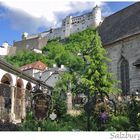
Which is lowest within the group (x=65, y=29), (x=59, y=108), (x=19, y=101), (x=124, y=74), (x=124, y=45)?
(x=59, y=108)

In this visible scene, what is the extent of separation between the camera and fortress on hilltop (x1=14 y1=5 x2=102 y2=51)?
265 ft

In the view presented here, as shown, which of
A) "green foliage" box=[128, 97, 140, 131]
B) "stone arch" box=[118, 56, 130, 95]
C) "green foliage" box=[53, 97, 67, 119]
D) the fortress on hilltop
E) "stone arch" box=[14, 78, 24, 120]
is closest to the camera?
"green foliage" box=[128, 97, 140, 131]

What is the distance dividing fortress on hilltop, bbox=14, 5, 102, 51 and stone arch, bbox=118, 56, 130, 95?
2013 inches

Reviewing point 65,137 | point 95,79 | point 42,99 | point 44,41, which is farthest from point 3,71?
point 44,41

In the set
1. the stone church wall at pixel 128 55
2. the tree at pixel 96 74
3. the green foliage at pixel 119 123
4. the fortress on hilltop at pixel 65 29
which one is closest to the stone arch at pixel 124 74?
the stone church wall at pixel 128 55

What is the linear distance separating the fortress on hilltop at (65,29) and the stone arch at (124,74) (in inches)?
2013

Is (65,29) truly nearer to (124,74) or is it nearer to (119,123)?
(124,74)

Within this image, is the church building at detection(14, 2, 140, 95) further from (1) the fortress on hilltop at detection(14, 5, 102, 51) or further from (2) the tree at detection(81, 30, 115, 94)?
(1) the fortress on hilltop at detection(14, 5, 102, 51)

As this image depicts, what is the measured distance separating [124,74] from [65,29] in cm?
6279

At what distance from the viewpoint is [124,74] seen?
87.7 feet

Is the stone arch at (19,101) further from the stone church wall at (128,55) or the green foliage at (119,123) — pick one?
the green foliage at (119,123)

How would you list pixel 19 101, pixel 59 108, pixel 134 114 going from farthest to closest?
pixel 19 101, pixel 59 108, pixel 134 114

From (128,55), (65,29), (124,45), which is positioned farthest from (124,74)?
(65,29)

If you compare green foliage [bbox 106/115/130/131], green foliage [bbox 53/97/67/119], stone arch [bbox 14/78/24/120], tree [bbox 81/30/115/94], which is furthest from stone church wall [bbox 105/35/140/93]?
green foliage [bbox 106/115/130/131]
